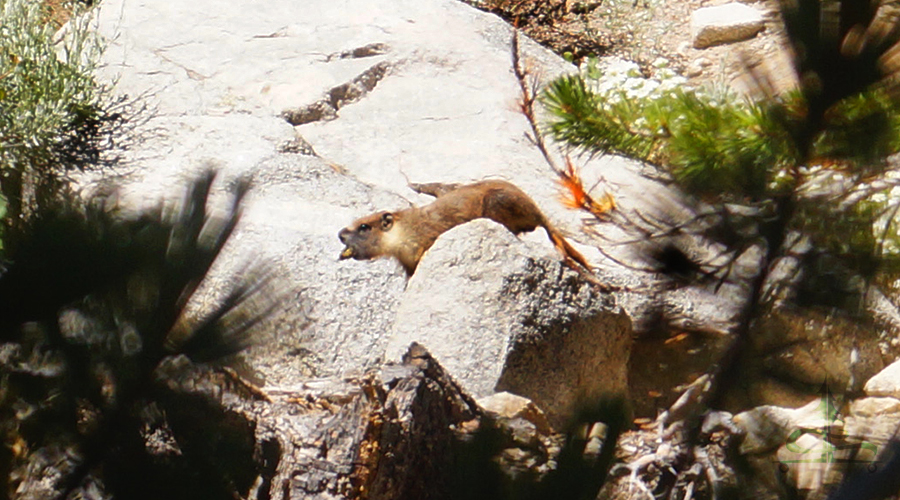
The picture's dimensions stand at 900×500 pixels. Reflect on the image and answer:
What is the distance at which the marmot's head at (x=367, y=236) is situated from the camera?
457cm

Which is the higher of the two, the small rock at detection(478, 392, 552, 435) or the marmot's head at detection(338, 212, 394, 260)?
the small rock at detection(478, 392, 552, 435)

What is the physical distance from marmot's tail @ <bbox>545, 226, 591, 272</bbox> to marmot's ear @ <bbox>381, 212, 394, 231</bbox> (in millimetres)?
849

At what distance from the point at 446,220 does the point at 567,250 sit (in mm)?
760

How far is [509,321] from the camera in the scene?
12.6ft

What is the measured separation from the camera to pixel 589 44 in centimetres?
766

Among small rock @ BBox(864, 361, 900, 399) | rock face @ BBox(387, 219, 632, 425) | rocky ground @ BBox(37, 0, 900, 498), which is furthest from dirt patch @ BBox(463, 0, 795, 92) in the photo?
rock face @ BBox(387, 219, 632, 425)

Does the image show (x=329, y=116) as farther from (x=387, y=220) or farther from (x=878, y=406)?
(x=878, y=406)

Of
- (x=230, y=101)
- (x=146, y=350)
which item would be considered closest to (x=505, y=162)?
(x=230, y=101)

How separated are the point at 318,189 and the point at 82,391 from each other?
3.77m

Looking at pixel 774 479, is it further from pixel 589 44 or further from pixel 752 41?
pixel 589 44

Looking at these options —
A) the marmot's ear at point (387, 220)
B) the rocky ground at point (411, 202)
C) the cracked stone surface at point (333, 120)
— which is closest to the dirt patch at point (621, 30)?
the rocky ground at point (411, 202)

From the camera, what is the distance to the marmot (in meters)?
4.93

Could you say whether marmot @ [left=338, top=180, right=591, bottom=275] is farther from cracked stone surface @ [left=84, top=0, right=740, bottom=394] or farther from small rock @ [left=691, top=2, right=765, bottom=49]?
small rock @ [left=691, top=2, right=765, bottom=49]

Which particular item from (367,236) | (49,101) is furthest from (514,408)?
(49,101)
